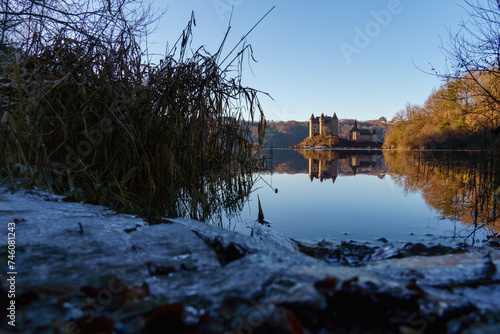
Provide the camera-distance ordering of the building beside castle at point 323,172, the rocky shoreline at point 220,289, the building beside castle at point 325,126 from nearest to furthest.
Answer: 1. the rocky shoreline at point 220,289
2. the building beside castle at point 323,172
3. the building beside castle at point 325,126

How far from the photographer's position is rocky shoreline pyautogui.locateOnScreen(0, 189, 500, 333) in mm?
683

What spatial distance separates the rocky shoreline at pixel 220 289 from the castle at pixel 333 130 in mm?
69054

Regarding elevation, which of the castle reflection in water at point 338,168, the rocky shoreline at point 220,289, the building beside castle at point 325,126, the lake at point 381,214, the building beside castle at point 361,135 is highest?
the building beside castle at point 325,126

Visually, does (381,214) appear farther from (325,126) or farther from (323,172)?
(325,126)

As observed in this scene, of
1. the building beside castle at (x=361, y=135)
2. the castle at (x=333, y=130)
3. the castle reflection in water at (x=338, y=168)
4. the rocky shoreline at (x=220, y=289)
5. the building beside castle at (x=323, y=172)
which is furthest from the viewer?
the castle at (x=333, y=130)

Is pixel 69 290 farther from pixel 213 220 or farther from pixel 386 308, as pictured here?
pixel 213 220

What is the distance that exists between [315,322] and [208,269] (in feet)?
1.57

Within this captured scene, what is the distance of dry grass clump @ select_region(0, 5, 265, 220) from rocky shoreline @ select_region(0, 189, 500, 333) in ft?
3.11

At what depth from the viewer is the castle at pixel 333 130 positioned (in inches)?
2699

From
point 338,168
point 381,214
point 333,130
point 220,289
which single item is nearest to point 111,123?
point 220,289

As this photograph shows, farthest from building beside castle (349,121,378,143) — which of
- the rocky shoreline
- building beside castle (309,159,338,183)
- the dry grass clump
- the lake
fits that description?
the rocky shoreline

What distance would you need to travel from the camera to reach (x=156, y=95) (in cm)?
279

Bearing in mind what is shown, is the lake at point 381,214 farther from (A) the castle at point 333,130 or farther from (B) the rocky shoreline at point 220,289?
(A) the castle at point 333,130

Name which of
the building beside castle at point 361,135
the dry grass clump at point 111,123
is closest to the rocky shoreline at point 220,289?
the dry grass clump at point 111,123
